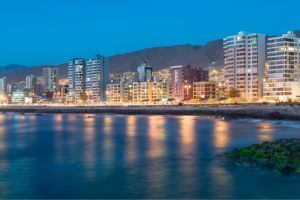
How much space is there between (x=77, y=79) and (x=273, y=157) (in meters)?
166

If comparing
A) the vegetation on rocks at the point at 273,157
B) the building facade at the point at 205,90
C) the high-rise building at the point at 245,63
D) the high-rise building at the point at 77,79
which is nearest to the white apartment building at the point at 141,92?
the building facade at the point at 205,90

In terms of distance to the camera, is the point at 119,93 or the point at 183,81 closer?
the point at 183,81

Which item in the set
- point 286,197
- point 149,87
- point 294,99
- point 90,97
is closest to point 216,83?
point 149,87

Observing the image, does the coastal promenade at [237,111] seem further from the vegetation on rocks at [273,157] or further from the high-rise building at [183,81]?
the high-rise building at [183,81]

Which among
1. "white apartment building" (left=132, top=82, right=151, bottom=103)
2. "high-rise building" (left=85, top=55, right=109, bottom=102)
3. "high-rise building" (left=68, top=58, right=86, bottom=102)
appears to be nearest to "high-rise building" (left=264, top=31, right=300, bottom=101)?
"white apartment building" (left=132, top=82, right=151, bottom=103)

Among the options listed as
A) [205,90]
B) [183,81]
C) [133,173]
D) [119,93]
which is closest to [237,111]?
[133,173]

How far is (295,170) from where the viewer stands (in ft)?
58.7

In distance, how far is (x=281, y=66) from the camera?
11025cm

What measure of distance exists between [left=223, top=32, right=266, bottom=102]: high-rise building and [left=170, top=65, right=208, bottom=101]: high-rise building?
566 inches

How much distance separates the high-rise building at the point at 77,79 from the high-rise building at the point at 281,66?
83826 millimetres

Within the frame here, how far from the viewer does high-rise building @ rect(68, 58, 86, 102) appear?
178 meters

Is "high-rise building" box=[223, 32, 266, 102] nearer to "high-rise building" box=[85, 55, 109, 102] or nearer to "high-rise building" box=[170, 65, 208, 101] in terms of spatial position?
"high-rise building" box=[170, 65, 208, 101]

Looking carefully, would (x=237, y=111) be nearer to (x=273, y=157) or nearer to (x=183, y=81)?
(x=273, y=157)

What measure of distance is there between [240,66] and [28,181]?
346ft
